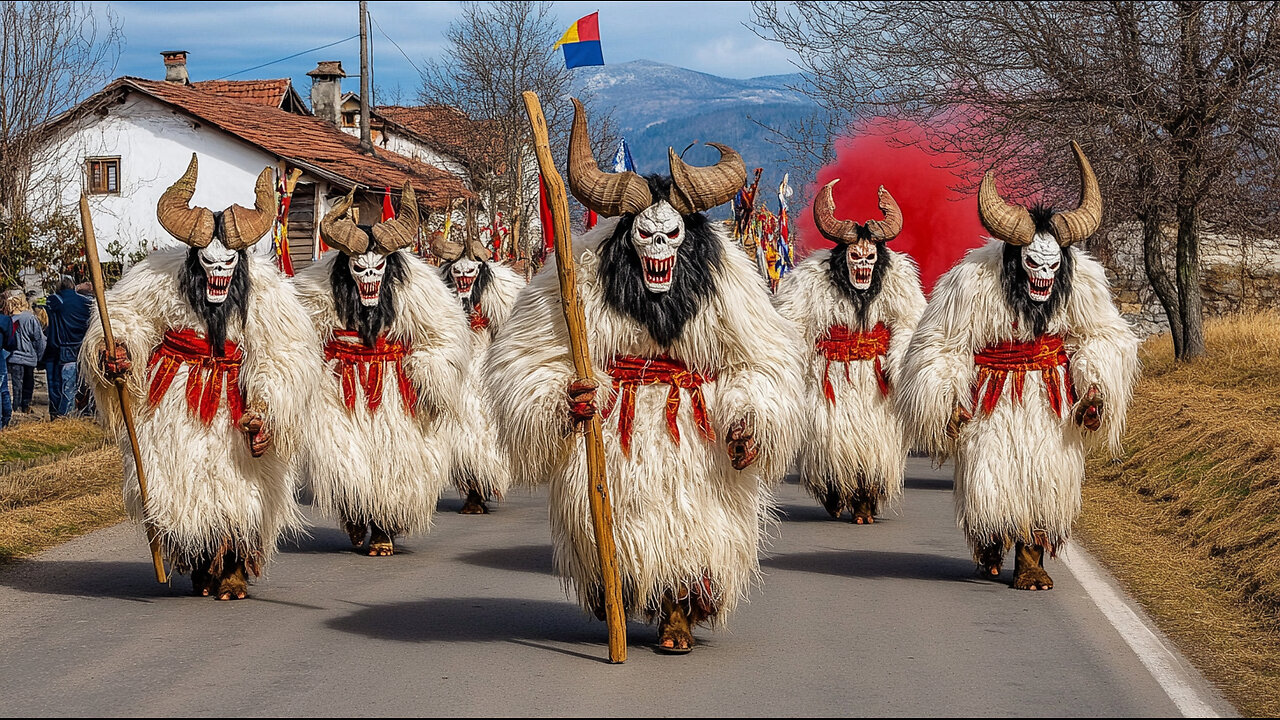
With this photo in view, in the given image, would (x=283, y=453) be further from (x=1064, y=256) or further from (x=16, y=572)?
(x=1064, y=256)

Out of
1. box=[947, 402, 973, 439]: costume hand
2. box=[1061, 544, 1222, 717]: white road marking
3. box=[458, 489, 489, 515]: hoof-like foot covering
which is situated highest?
box=[947, 402, 973, 439]: costume hand

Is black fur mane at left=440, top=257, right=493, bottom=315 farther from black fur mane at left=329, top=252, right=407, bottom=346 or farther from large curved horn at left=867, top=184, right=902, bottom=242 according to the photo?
large curved horn at left=867, top=184, right=902, bottom=242

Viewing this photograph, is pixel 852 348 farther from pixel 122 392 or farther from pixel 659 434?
pixel 122 392

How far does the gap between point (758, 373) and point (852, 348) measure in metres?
5.43

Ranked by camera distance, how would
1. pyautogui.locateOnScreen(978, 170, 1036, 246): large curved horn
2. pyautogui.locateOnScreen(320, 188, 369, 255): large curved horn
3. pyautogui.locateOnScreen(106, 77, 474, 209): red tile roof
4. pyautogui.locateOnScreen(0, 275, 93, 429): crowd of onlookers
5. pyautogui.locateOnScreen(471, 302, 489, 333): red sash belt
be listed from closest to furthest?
pyautogui.locateOnScreen(978, 170, 1036, 246): large curved horn → pyautogui.locateOnScreen(320, 188, 369, 255): large curved horn → pyautogui.locateOnScreen(471, 302, 489, 333): red sash belt → pyautogui.locateOnScreen(0, 275, 93, 429): crowd of onlookers → pyautogui.locateOnScreen(106, 77, 474, 209): red tile roof

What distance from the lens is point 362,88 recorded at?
36281 mm

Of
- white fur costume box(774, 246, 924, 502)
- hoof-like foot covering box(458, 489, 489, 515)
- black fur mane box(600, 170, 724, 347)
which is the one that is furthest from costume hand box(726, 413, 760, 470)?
hoof-like foot covering box(458, 489, 489, 515)

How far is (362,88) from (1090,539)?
2863 centimetres

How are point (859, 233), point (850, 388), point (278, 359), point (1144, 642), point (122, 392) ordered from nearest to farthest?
point (1144, 642), point (122, 392), point (278, 359), point (850, 388), point (859, 233)

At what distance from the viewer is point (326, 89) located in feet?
158

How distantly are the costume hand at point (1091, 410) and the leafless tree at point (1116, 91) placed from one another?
816 cm

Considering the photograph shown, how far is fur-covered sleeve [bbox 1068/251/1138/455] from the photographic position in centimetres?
878

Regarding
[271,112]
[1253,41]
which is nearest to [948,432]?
[1253,41]

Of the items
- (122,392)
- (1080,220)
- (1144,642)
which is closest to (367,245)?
(122,392)
